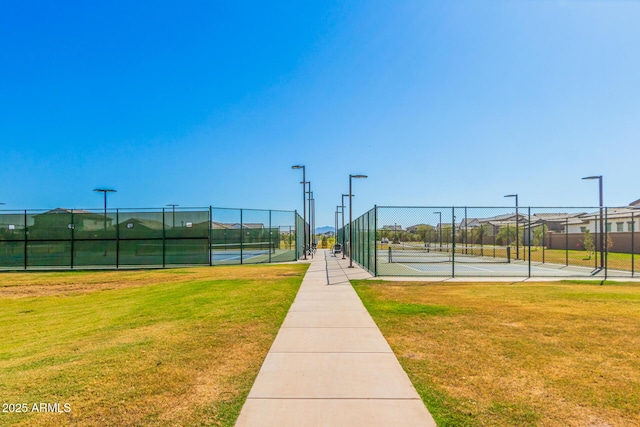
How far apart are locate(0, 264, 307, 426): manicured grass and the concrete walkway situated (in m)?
0.24

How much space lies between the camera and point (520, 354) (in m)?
4.54

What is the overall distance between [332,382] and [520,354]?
2.62 metres

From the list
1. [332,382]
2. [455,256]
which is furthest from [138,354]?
[455,256]

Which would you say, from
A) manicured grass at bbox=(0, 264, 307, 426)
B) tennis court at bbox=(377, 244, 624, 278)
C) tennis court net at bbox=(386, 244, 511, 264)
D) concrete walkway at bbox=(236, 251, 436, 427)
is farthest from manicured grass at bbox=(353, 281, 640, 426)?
tennis court net at bbox=(386, 244, 511, 264)

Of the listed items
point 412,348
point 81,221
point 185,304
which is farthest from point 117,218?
point 412,348

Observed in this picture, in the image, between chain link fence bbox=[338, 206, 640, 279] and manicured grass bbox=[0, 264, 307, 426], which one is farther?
chain link fence bbox=[338, 206, 640, 279]

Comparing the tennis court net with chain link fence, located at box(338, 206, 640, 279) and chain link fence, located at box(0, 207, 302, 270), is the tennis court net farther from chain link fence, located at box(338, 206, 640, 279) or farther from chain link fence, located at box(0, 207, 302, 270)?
chain link fence, located at box(0, 207, 302, 270)

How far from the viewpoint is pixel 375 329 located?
227 inches

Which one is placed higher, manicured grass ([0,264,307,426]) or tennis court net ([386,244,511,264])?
A: manicured grass ([0,264,307,426])

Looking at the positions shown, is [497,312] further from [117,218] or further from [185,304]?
[117,218]

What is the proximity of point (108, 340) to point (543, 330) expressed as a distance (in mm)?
6779

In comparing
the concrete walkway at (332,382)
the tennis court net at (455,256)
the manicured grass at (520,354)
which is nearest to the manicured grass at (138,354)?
the concrete walkway at (332,382)

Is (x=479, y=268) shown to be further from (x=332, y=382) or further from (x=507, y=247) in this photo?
(x=332, y=382)

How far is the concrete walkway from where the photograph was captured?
2984 millimetres
